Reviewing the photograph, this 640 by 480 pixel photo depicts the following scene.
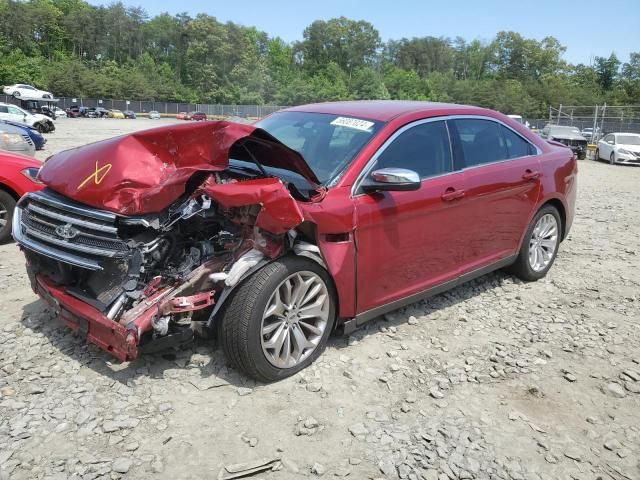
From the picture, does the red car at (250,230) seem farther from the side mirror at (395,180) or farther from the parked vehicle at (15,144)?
the parked vehicle at (15,144)

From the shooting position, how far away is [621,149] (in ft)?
67.9

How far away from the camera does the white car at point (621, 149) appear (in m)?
20.5

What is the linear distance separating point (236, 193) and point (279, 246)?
1.39ft

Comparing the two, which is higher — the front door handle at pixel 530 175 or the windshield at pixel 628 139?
the front door handle at pixel 530 175

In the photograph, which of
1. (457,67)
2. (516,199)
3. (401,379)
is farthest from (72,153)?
(457,67)

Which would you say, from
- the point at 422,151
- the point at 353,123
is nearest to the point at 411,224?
the point at 422,151

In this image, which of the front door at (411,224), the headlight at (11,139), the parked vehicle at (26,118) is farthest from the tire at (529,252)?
the parked vehicle at (26,118)

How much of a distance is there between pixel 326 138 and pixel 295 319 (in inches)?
55.5

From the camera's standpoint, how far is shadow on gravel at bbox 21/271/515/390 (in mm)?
3307

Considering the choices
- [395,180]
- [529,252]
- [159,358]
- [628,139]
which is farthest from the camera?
[628,139]

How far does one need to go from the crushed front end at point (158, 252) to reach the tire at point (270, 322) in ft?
0.29

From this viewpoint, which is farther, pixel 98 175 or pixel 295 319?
pixel 295 319

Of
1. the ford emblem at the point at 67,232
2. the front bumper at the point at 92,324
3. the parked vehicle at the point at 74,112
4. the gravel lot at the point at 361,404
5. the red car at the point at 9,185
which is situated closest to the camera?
the gravel lot at the point at 361,404

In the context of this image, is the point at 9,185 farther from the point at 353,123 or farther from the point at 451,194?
the point at 451,194
